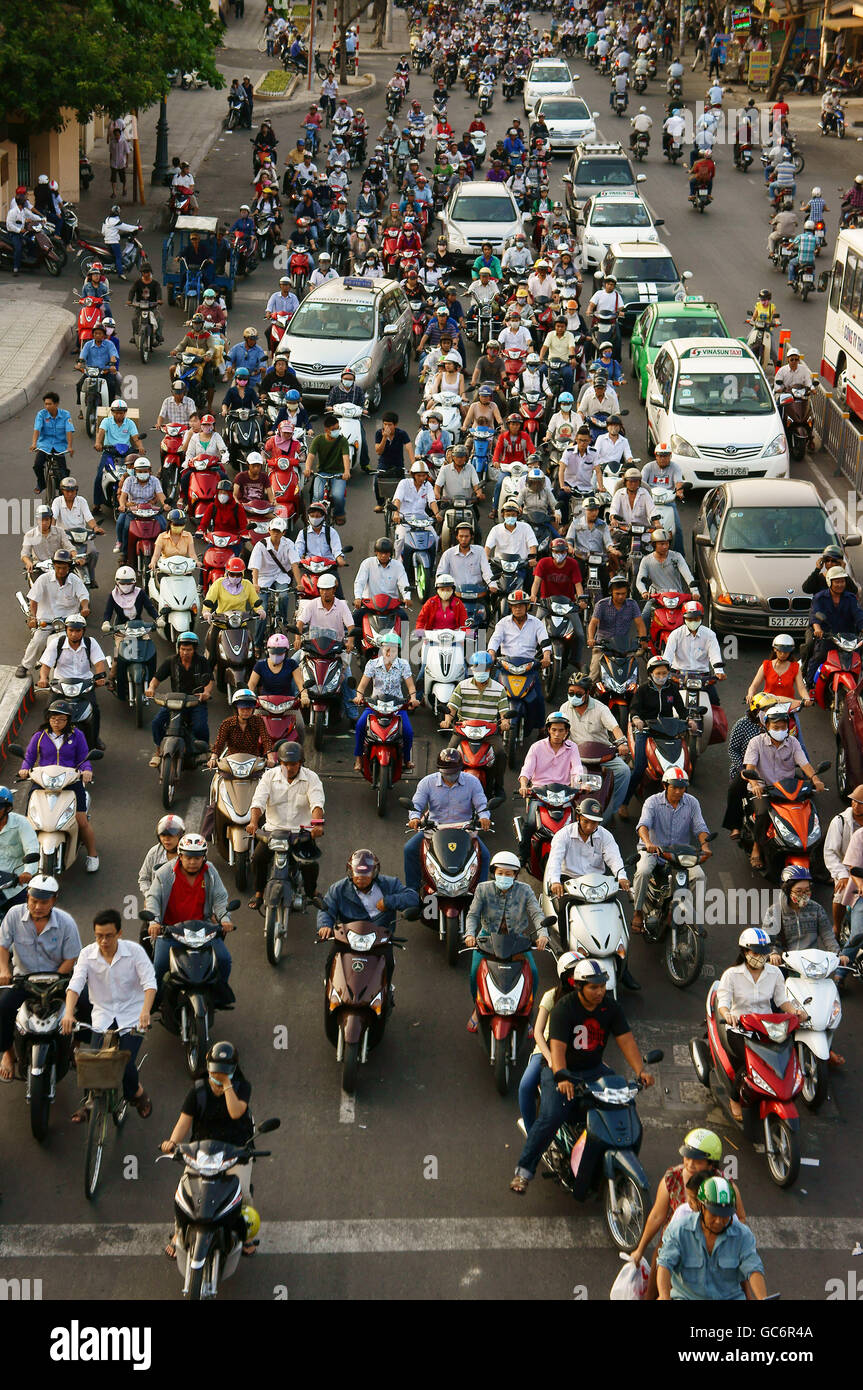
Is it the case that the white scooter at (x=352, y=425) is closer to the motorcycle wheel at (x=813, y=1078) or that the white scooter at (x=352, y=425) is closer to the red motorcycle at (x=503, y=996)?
the red motorcycle at (x=503, y=996)

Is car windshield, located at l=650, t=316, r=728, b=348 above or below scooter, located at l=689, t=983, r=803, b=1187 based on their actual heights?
above

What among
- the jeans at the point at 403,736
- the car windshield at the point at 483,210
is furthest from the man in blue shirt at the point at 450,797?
the car windshield at the point at 483,210

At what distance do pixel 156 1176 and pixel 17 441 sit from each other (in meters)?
17.5

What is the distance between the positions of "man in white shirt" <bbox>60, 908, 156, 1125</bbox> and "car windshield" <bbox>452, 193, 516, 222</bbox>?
2826 cm

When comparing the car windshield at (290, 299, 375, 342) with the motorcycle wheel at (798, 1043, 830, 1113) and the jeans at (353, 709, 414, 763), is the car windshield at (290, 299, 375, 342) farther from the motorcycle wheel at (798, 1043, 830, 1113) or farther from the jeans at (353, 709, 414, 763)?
the motorcycle wheel at (798, 1043, 830, 1113)

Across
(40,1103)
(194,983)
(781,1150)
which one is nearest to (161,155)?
(194,983)

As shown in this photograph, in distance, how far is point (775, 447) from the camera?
23719 millimetres

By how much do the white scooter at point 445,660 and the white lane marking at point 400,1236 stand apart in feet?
23.4

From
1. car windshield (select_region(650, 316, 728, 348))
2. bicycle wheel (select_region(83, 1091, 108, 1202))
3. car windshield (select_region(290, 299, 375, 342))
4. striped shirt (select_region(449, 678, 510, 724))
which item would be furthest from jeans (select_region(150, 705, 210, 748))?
car windshield (select_region(650, 316, 728, 348))

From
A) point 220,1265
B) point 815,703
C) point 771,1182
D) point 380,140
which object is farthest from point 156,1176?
point 380,140

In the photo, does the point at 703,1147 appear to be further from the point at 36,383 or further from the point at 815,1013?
the point at 36,383

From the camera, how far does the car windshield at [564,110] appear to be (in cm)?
5209

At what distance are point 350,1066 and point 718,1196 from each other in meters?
3.56

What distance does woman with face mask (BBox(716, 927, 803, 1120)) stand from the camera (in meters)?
11.4
